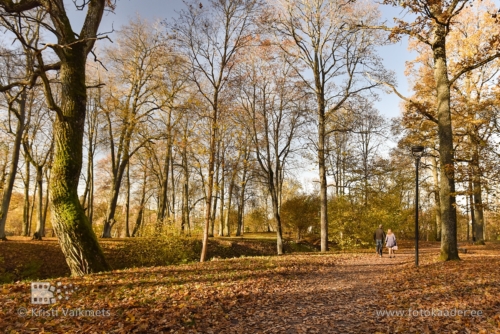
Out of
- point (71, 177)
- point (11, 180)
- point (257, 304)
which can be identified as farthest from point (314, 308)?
point (11, 180)

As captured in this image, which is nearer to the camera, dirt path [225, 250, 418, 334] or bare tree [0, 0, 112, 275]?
dirt path [225, 250, 418, 334]

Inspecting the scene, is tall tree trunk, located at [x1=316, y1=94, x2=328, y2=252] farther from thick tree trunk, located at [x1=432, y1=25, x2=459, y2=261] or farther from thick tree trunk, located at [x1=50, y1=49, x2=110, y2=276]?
thick tree trunk, located at [x1=50, y1=49, x2=110, y2=276]

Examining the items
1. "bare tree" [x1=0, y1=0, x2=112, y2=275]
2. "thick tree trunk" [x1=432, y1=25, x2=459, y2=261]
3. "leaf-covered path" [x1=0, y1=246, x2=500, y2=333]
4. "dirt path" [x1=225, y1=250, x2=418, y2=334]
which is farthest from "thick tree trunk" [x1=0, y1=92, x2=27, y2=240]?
"thick tree trunk" [x1=432, y1=25, x2=459, y2=261]

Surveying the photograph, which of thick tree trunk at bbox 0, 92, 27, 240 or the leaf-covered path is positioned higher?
thick tree trunk at bbox 0, 92, 27, 240

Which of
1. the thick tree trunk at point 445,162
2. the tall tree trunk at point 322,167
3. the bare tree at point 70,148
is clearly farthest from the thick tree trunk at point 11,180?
the thick tree trunk at point 445,162

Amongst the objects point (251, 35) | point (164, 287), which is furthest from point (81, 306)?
point (251, 35)

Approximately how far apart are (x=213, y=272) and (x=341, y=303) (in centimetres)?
361

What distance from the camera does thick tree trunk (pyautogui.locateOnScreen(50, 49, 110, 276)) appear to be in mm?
7562

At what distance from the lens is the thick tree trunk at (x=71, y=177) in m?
7.56

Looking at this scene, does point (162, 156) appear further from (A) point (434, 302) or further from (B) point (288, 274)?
(A) point (434, 302)

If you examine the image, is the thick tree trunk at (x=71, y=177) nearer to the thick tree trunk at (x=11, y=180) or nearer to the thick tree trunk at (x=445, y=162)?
the thick tree trunk at (x=11, y=180)

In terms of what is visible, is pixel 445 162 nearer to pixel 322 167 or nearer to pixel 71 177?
pixel 322 167

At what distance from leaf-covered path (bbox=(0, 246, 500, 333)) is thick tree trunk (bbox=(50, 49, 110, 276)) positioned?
3.53ft

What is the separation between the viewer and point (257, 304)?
583 centimetres
